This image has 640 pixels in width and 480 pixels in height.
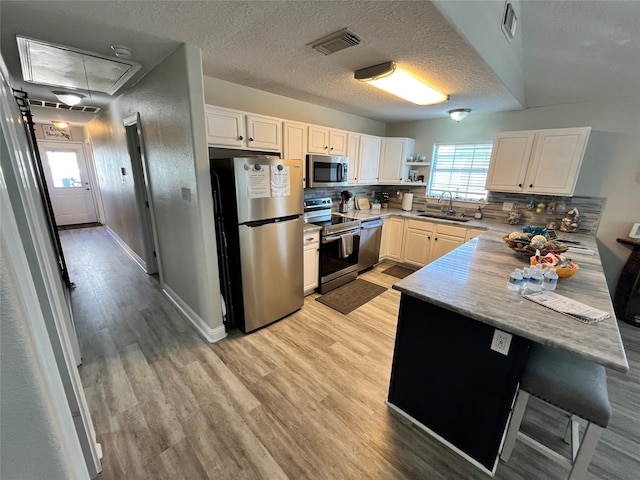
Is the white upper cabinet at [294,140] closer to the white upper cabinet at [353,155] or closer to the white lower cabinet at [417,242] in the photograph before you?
the white upper cabinet at [353,155]

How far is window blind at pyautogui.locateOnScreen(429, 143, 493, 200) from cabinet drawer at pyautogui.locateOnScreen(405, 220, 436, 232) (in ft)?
2.56

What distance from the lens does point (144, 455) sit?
1.48m

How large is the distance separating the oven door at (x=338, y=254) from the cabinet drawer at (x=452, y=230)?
1211 millimetres

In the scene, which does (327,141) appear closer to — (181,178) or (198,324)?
(181,178)

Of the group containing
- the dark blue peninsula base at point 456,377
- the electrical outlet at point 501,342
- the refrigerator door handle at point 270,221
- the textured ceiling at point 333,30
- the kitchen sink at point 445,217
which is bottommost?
the dark blue peninsula base at point 456,377

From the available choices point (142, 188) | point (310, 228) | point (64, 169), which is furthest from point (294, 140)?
point (64, 169)

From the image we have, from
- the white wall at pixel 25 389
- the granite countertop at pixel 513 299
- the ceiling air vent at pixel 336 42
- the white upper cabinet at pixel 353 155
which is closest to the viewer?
the white wall at pixel 25 389

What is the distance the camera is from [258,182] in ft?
7.38

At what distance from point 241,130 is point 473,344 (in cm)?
260

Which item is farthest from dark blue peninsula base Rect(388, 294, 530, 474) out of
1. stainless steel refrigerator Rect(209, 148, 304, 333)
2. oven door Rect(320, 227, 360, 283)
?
oven door Rect(320, 227, 360, 283)

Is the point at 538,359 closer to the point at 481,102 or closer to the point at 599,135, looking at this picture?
the point at 481,102

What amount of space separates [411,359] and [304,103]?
325cm

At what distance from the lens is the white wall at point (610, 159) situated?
2.87 metres

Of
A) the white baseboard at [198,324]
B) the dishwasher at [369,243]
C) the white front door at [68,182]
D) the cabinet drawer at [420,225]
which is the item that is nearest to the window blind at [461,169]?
the cabinet drawer at [420,225]
